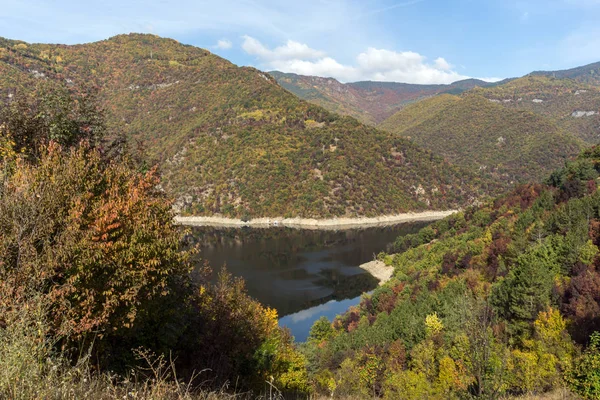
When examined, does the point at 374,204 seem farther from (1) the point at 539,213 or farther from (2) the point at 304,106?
(1) the point at 539,213

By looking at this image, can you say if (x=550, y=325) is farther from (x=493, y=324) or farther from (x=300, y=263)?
(x=300, y=263)

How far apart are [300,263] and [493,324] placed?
5777 centimetres

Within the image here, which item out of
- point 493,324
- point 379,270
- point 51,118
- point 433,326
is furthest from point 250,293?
point 51,118

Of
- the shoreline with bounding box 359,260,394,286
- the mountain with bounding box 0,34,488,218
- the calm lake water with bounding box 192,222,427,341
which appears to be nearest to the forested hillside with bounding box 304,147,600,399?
the calm lake water with bounding box 192,222,427,341

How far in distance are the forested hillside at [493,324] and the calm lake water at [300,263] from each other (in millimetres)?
11068

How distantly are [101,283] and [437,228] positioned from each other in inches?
3284

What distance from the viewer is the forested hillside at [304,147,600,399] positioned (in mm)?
14523

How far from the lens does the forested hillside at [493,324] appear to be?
1452 cm

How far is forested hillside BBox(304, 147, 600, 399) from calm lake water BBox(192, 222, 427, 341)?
11.1 meters

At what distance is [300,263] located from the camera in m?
81.8

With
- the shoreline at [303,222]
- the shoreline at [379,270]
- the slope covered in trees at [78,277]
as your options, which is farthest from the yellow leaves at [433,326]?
→ the shoreline at [303,222]

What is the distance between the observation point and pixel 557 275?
30.4m

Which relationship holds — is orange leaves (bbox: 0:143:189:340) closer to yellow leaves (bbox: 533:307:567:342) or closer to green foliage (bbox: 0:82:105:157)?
green foliage (bbox: 0:82:105:157)

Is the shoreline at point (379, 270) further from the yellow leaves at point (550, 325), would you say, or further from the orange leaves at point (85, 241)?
the orange leaves at point (85, 241)
